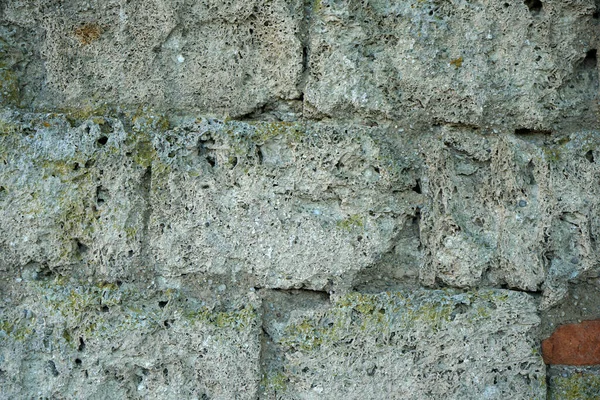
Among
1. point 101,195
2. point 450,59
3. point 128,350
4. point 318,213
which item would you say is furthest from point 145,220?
point 450,59

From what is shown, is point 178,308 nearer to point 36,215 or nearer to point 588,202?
point 36,215

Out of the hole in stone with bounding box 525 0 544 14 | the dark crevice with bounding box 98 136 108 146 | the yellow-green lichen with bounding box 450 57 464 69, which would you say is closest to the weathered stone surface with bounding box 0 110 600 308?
the dark crevice with bounding box 98 136 108 146

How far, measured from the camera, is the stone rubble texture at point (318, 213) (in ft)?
5.14

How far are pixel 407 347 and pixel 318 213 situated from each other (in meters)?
0.36

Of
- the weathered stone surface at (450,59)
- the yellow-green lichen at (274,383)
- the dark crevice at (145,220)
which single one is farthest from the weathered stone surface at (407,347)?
the weathered stone surface at (450,59)

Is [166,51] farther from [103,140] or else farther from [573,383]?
[573,383]

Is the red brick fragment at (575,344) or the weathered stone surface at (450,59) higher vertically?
the weathered stone surface at (450,59)

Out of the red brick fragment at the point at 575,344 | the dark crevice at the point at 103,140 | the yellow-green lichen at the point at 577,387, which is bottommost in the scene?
the yellow-green lichen at the point at 577,387

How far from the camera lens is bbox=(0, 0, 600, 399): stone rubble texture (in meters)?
1.57

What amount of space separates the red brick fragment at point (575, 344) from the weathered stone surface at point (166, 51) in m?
0.82

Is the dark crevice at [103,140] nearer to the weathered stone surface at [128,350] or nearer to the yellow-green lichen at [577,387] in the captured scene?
the weathered stone surface at [128,350]

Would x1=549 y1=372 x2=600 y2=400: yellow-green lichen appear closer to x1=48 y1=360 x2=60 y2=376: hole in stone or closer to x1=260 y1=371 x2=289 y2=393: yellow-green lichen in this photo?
x1=260 y1=371 x2=289 y2=393: yellow-green lichen

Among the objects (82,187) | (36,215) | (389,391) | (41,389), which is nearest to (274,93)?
(82,187)

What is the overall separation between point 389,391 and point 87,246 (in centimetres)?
76
